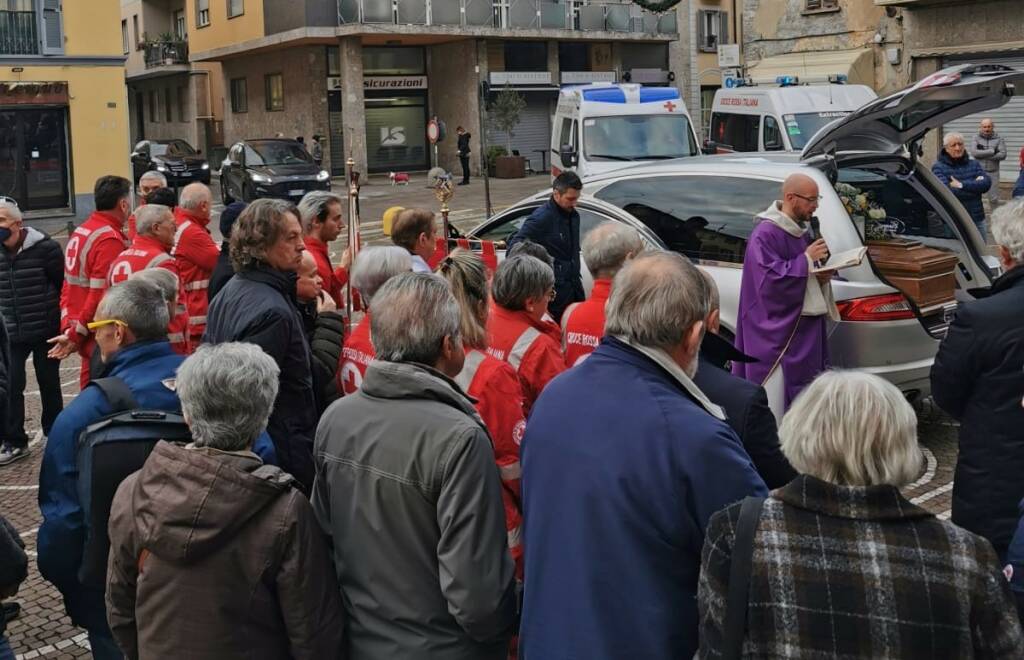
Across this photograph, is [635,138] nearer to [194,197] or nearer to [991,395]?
[194,197]

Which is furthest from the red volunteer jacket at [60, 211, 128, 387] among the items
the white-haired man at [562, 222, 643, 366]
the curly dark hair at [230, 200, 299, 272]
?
the white-haired man at [562, 222, 643, 366]

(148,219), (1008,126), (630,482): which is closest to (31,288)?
(148,219)

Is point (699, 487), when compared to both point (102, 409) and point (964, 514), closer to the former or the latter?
point (964, 514)

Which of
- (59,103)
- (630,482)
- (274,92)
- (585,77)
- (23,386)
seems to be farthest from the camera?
(585,77)

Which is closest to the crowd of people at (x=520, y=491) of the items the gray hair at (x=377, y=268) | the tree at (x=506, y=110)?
the gray hair at (x=377, y=268)

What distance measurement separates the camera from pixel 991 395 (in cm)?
383

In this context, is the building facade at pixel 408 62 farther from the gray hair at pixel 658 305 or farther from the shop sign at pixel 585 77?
the gray hair at pixel 658 305

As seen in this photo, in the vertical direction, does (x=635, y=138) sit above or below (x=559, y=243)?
above

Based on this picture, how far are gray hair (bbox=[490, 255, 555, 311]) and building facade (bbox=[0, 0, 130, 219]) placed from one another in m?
22.7

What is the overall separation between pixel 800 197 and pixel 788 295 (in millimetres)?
555

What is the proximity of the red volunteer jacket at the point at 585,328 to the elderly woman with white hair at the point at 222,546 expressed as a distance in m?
2.21

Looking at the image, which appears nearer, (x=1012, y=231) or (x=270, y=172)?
(x=1012, y=231)

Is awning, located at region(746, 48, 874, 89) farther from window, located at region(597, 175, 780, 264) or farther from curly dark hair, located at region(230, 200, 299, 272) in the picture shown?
curly dark hair, located at region(230, 200, 299, 272)

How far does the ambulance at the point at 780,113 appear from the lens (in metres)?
18.8
